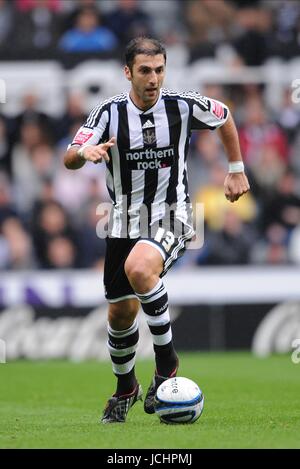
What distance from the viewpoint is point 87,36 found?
16500 millimetres

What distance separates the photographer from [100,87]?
621 inches

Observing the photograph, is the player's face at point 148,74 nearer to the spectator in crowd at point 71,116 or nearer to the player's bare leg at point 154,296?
the player's bare leg at point 154,296

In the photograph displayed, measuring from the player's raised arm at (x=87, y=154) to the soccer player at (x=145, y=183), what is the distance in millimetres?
166

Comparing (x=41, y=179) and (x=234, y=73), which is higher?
(x=234, y=73)

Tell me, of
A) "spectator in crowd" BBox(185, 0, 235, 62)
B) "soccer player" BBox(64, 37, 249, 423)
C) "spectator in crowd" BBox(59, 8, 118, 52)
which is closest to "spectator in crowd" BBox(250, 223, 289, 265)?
"spectator in crowd" BBox(185, 0, 235, 62)

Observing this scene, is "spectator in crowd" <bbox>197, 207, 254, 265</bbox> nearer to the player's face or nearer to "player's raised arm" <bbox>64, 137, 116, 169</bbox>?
the player's face

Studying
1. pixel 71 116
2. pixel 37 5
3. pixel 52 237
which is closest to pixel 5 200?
pixel 52 237

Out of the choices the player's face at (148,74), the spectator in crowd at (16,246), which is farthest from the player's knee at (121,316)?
the spectator in crowd at (16,246)

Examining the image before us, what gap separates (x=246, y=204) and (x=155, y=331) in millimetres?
8115

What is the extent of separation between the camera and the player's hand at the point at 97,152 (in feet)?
21.4

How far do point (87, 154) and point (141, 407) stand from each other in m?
2.50
